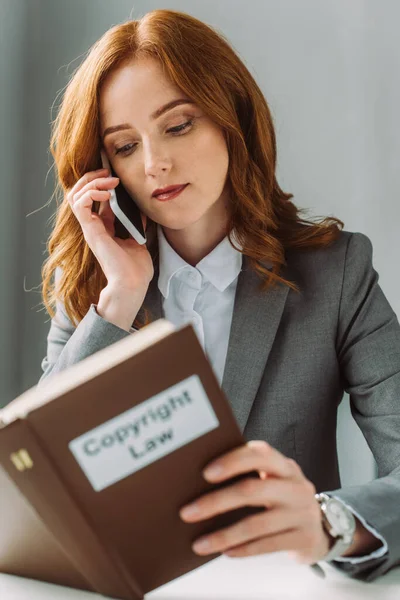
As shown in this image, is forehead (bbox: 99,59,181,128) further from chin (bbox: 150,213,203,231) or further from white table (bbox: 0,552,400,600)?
white table (bbox: 0,552,400,600)

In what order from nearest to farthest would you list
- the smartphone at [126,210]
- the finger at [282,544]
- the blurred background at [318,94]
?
1. the finger at [282,544]
2. the smartphone at [126,210]
3. the blurred background at [318,94]

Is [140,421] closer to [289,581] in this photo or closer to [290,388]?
[289,581]

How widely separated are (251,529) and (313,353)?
0.77 metres

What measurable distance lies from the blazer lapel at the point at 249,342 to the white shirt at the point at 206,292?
0.22 feet

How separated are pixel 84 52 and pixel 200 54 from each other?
95 cm

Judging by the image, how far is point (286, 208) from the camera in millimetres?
1765

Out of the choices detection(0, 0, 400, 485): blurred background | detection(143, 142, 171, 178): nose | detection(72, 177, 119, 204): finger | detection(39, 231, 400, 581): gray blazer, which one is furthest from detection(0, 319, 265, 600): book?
detection(0, 0, 400, 485): blurred background

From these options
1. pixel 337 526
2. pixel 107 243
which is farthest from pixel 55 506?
pixel 107 243

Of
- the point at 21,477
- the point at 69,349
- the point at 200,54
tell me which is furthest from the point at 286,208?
the point at 21,477

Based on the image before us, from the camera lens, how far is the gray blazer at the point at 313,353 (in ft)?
4.87

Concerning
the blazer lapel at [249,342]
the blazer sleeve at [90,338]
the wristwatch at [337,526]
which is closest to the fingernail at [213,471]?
the wristwatch at [337,526]

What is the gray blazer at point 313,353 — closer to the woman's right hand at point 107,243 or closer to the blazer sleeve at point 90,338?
the blazer sleeve at point 90,338

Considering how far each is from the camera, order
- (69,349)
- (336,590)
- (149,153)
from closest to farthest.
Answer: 1. (336,590)
2. (69,349)
3. (149,153)

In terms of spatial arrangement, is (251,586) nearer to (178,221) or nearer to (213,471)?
(213,471)
